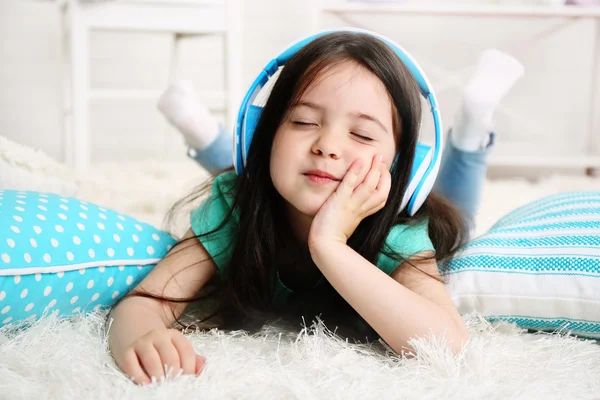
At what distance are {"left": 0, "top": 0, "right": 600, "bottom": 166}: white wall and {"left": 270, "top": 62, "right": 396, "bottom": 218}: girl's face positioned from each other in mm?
2006

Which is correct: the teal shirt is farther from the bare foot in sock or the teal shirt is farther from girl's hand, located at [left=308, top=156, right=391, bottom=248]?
the bare foot in sock

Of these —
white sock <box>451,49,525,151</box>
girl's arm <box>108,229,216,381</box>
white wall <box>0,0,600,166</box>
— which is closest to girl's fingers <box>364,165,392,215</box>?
girl's arm <box>108,229,216,381</box>

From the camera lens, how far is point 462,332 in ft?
2.41

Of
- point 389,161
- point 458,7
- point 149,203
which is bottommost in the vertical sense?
point 149,203

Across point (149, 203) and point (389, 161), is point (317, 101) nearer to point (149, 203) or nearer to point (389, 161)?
point (389, 161)

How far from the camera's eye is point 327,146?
77cm

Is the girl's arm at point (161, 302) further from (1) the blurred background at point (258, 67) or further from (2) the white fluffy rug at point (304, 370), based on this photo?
(1) the blurred background at point (258, 67)

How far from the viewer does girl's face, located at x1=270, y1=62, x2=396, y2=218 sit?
0.80 metres

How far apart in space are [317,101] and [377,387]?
367 millimetres

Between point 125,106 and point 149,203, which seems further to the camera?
point 125,106

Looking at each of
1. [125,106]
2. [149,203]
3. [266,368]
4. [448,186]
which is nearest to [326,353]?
[266,368]

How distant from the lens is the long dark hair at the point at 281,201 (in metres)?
0.84

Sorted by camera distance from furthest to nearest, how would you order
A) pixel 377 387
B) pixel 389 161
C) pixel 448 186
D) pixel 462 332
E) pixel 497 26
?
pixel 497 26, pixel 448 186, pixel 389 161, pixel 462 332, pixel 377 387

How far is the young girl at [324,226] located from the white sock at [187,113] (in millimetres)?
421
